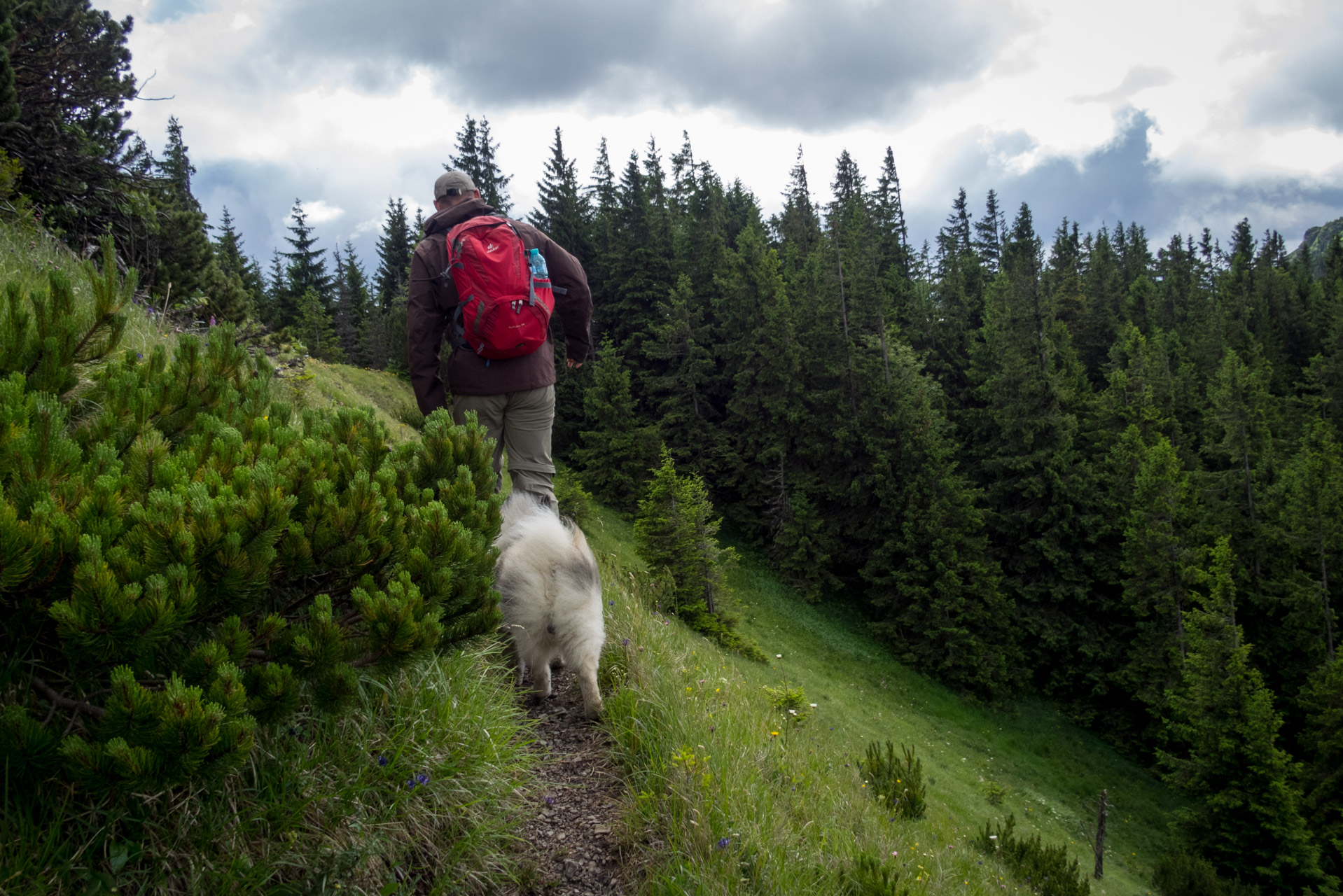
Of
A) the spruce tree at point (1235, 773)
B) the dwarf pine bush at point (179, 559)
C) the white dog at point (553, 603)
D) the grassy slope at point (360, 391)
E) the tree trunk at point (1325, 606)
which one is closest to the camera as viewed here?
the dwarf pine bush at point (179, 559)

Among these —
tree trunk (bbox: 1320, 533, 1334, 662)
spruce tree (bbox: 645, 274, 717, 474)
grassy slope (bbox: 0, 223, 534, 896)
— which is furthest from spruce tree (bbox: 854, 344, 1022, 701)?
grassy slope (bbox: 0, 223, 534, 896)

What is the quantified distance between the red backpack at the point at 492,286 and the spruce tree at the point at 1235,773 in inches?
981

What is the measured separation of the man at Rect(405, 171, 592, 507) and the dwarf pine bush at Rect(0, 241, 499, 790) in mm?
1427

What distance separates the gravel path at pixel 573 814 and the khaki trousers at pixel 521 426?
1.49 m

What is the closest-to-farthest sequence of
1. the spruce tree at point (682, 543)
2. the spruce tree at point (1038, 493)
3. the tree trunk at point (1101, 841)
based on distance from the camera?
the spruce tree at point (682, 543), the tree trunk at point (1101, 841), the spruce tree at point (1038, 493)

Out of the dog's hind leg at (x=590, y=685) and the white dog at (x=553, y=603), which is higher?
the white dog at (x=553, y=603)

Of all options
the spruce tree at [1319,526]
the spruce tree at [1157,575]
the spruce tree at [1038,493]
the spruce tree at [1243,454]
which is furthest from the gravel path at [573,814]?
the spruce tree at [1243,454]

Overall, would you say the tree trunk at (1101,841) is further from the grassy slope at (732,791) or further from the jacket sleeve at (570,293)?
the jacket sleeve at (570,293)

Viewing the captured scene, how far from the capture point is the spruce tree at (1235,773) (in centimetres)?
1956

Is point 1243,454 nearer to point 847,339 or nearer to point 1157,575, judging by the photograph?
point 1157,575

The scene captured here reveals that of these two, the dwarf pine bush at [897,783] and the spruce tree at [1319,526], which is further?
the spruce tree at [1319,526]

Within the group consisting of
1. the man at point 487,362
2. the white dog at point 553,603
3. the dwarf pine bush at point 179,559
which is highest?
the man at point 487,362

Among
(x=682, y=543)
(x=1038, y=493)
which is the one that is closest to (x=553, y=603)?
(x=682, y=543)

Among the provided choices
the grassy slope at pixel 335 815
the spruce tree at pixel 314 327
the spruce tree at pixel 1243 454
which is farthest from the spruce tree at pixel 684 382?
the grassy slope at pixel 335 815
